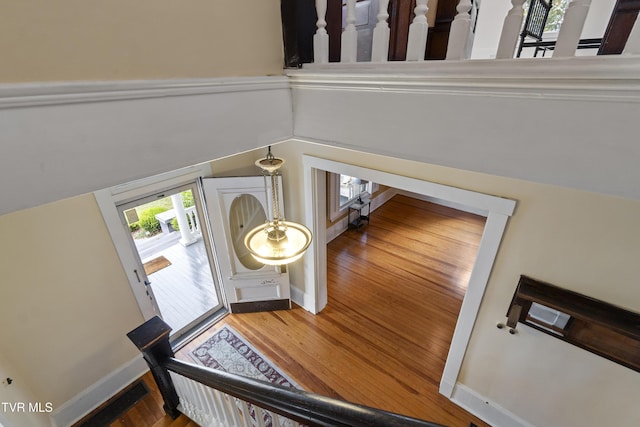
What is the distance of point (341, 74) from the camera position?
0.93m

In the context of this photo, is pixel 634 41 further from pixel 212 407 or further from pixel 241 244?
pixel 241 244

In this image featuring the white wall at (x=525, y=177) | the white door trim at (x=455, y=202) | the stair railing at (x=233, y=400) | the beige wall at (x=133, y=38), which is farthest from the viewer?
the white door trim at (x=455, y=202)

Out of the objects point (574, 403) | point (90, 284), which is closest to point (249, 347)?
point (90, 284)

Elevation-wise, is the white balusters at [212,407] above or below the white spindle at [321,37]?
below

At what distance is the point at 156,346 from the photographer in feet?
6.06

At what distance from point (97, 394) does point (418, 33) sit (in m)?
3.84

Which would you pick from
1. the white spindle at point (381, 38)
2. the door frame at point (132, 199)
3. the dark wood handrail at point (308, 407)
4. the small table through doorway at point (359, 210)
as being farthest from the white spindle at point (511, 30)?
the small table through doorway at point (359, 210)

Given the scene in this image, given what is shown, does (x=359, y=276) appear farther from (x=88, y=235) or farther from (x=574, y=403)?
(x=88, y=235)

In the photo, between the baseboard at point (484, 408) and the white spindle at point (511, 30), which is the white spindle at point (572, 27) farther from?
the baseboard at point (484, 408)

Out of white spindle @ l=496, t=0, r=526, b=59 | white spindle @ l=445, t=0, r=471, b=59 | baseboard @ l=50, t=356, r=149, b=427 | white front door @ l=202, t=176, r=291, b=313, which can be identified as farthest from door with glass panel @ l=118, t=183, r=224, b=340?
white spindle @ l=496, t=0, r=526, b=59

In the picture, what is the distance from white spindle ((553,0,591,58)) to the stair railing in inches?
42.0

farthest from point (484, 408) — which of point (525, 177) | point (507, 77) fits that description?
point (507, 77)

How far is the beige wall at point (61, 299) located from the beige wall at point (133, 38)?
2096 mm

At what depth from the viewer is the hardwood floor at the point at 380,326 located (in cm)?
279
